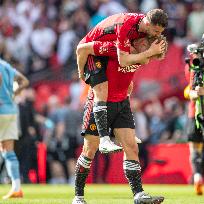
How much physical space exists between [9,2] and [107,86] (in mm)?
15479

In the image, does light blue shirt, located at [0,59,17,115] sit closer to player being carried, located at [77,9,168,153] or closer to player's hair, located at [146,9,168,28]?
player being carried, located at [77,9,168,153]

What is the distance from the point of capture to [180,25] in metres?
22.6

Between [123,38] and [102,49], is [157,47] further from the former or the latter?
[102,49]

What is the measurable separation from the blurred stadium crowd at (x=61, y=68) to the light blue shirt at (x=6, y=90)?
491 cm

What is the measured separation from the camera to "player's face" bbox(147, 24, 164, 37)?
9.98 metres

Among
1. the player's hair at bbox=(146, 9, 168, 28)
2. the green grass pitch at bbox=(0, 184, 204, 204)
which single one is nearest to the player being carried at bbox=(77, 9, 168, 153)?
the player's hair at bbox=(146, 9, 168, 28)

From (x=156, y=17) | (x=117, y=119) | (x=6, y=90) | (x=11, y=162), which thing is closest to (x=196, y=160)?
(x=11, y=162)

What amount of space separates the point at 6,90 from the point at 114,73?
4.03 metres

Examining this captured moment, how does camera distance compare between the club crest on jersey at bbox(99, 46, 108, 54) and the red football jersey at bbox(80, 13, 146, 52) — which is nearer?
the red football jersey at bbox(80, 13, 146, 52)

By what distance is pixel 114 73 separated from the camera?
10.4 metres

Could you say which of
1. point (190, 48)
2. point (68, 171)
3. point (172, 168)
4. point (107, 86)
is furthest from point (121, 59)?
point (68, 171)

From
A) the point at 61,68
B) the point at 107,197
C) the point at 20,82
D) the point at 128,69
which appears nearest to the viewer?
the point at 128,69

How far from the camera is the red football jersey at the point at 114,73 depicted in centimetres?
1028

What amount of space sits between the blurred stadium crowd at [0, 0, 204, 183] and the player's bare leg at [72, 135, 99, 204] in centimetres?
826
